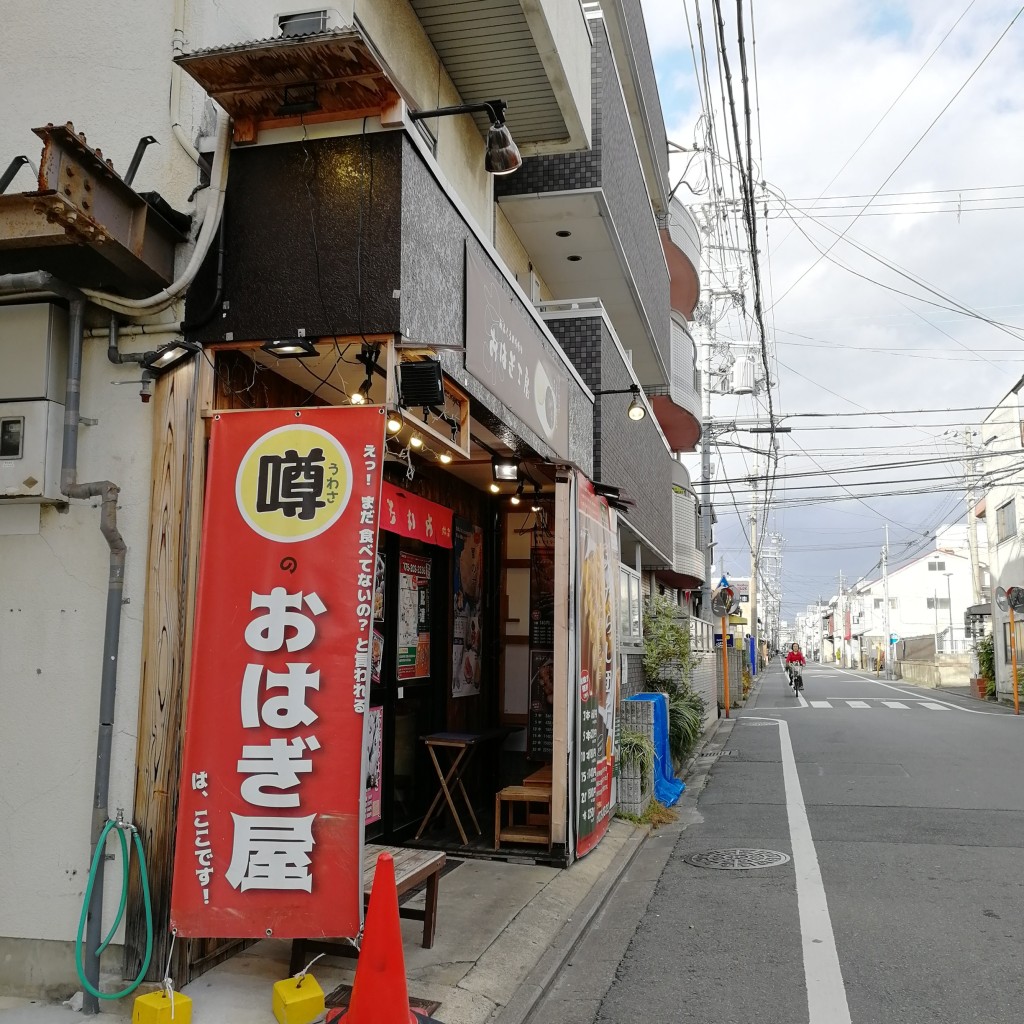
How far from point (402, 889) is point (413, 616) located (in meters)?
4.09

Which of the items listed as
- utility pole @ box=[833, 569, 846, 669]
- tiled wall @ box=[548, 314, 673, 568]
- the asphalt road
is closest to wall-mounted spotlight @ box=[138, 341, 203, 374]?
the asphalt road

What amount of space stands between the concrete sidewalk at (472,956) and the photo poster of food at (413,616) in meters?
1.91

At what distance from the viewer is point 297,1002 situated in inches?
173

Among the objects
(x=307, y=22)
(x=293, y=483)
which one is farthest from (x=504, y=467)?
(x=307, y=22)

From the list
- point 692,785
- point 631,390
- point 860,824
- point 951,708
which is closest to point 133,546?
point 631,390

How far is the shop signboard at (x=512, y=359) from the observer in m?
6.50

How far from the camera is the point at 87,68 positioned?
212 inches

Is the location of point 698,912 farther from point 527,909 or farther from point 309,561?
point 309,561

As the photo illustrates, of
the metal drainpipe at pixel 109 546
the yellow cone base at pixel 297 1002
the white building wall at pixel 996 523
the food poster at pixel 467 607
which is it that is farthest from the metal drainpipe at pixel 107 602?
the white building wall at pixel 996 523

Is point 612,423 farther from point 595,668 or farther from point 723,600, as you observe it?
point 723,600

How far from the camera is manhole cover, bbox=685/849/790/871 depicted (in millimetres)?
8414

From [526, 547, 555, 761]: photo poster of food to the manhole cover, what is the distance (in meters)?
1.82

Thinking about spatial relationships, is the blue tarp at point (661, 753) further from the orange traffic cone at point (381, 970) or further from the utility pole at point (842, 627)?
the utility pole at point (842, 627)

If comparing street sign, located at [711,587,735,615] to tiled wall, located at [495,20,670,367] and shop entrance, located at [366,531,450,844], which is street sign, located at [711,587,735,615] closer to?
tiled wall, located at [495,20,670,367]
